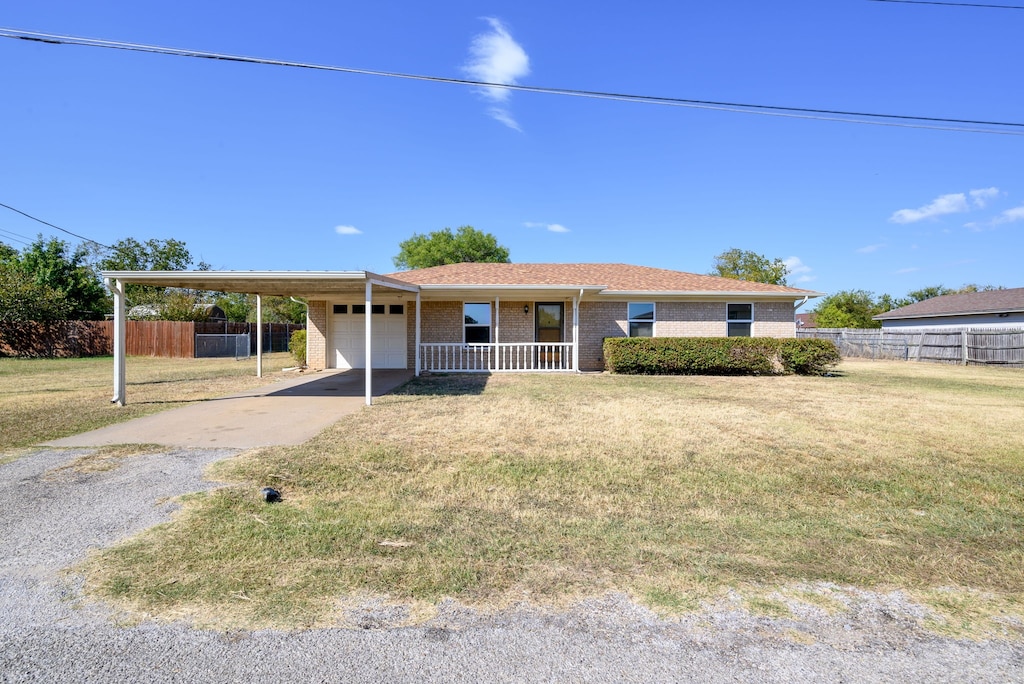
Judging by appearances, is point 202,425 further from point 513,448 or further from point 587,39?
point 587,39

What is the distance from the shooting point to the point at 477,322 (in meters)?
15.6

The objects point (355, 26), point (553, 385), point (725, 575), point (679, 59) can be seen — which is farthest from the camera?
point (553, 385)

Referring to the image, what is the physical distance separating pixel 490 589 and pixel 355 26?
10529 millimetres

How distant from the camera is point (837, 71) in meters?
11.2

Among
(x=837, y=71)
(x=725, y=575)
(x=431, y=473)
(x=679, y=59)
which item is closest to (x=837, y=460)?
(x=725, y=575)

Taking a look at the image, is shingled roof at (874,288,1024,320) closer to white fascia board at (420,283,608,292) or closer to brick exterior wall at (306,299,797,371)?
brick exterior wall at (306,299,797,371)

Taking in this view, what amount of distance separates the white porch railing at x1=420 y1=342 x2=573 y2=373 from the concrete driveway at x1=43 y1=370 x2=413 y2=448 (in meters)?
3.47

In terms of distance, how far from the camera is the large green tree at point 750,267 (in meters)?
43.0

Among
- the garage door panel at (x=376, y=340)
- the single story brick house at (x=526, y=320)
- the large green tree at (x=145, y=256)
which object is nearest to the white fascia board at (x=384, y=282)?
the single story brick house at (x=526, y=320)

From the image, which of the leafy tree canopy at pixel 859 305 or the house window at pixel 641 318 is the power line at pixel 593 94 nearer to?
the house window at pixel 641 318

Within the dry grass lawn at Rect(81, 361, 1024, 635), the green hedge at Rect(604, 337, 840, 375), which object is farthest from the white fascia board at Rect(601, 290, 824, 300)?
the dry grass lawn at Rect(81, 361, 1024, 635)

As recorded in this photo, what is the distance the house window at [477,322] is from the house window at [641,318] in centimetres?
469

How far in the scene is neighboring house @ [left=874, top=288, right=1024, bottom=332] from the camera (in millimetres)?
24734

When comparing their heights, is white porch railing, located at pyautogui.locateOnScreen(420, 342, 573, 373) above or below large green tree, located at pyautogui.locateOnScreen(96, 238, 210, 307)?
below
